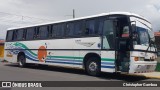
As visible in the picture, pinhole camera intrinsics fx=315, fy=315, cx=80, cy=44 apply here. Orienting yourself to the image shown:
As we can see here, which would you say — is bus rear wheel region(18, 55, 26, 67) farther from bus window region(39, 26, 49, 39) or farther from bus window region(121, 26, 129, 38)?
bus window region(121, 26, 129, 38)

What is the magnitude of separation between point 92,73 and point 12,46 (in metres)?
10.2

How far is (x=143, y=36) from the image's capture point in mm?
15594

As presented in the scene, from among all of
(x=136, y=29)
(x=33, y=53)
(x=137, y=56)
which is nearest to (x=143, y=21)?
(x=136, y=29)

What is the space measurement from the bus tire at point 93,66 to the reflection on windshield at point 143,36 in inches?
103

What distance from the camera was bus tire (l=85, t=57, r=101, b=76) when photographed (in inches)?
651

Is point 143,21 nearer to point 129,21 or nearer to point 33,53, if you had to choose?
point 129,21

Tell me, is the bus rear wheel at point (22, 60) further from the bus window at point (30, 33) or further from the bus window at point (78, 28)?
the bus window at point (78, 28)

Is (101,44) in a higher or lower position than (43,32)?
lower

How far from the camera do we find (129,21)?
1511 cm

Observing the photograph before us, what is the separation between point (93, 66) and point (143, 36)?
3.14 metres

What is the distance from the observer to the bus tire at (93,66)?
1655cm

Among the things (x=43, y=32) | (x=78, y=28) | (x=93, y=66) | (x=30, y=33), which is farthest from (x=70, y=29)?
(x=30, y=33)

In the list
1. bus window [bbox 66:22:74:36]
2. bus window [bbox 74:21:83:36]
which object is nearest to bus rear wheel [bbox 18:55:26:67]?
bus window [bbox 66:22:74:36]

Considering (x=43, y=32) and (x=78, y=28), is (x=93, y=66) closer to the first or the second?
(x=78, y=28)
